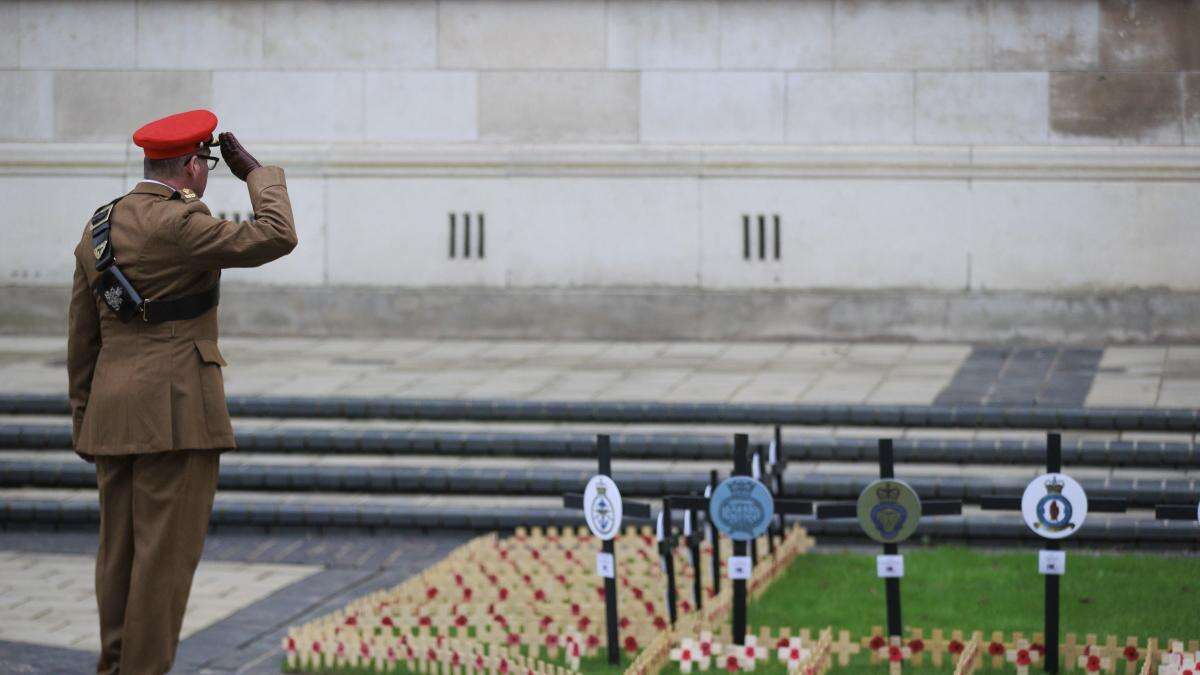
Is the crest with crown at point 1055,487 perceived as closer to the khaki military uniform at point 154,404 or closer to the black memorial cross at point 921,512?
the black memorial cross at point 921,512

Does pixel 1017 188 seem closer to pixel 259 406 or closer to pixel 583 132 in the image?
pixel 583 132

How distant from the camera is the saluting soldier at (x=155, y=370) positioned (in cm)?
596

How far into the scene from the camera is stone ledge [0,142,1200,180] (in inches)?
626

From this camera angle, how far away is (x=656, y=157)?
54.4 ft

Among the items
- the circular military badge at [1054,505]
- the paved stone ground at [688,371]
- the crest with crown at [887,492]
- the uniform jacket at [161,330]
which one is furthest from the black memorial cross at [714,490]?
the paved stone ground at [688,371]

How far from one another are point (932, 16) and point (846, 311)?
2.84 metres

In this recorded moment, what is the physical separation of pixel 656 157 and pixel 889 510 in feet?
32.7

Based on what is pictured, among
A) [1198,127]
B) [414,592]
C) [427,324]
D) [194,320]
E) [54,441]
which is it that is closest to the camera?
[194,320]

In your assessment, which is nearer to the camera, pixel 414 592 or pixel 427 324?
pixel 414 592

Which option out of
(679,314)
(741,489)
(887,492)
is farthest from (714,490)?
(679,314)

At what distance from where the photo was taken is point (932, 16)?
53.1 ft

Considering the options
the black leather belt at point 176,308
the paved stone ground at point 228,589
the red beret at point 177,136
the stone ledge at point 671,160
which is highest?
the stone ledge at point 671,160

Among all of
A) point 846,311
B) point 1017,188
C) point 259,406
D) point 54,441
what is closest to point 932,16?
point 1017,188

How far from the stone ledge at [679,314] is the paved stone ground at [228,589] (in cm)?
654
